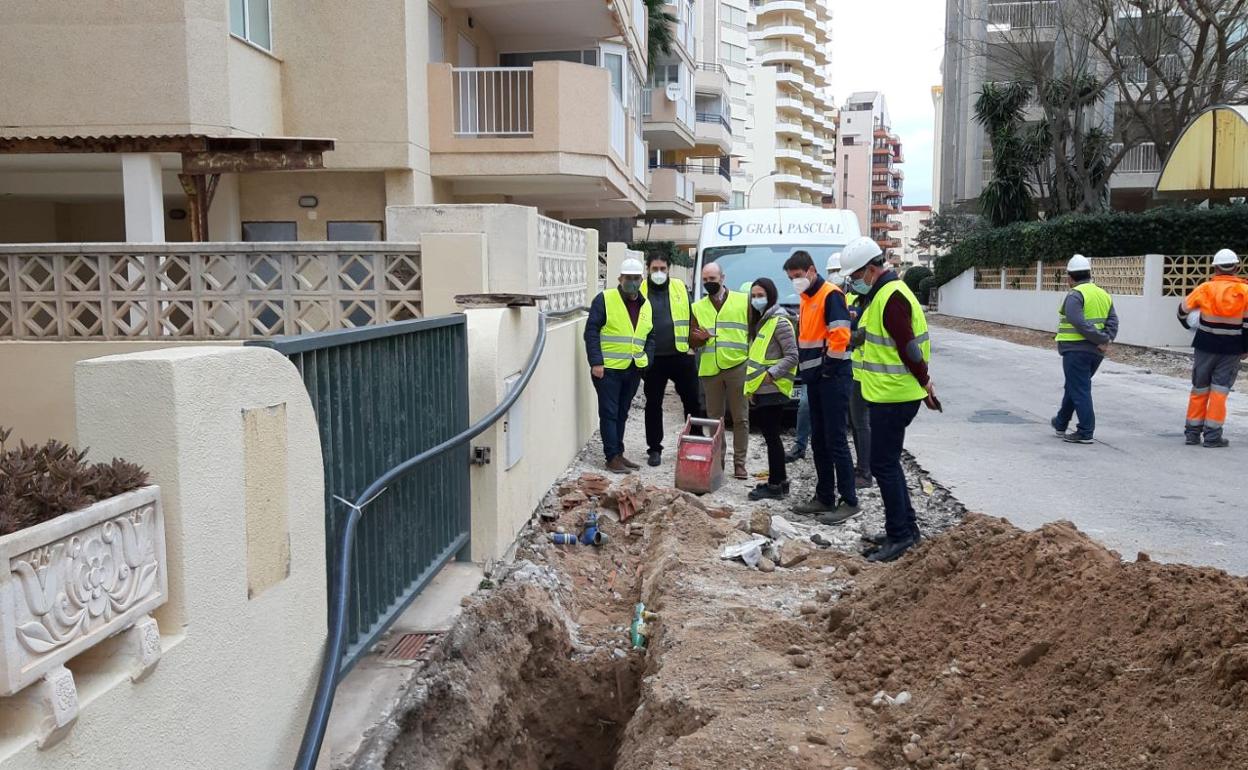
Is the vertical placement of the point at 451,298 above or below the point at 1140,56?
below

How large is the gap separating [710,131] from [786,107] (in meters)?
40.7

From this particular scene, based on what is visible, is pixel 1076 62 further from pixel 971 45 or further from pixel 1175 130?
pixel 971 45

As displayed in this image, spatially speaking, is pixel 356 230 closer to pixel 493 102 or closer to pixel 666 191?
pixel 493 102

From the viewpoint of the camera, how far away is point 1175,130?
30.0 metres

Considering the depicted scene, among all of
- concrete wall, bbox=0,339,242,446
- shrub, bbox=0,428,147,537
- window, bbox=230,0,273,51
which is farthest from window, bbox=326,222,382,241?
shrub, bbox=0,428,147,537

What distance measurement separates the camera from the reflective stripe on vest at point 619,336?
30.6 ft

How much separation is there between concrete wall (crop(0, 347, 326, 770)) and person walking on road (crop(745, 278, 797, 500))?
5.67 meters

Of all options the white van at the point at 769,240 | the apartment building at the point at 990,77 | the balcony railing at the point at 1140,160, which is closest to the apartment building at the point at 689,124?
the apartment building at the point at 990,77

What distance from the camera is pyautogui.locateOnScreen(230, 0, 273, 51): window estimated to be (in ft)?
42.2

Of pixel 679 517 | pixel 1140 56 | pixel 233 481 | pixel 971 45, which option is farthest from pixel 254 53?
pixel 971 45

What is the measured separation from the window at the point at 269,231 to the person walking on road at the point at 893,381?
10262mm

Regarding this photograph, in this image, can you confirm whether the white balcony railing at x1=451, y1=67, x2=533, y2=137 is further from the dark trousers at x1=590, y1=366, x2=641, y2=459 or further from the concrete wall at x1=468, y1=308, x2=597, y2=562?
the dark trousers at x1=590, y1=366, x2=641, y2=459

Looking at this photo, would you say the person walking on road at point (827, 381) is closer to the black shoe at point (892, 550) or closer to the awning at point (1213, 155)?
the black shoe at point (892, 550)

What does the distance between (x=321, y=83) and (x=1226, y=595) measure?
12826mm
